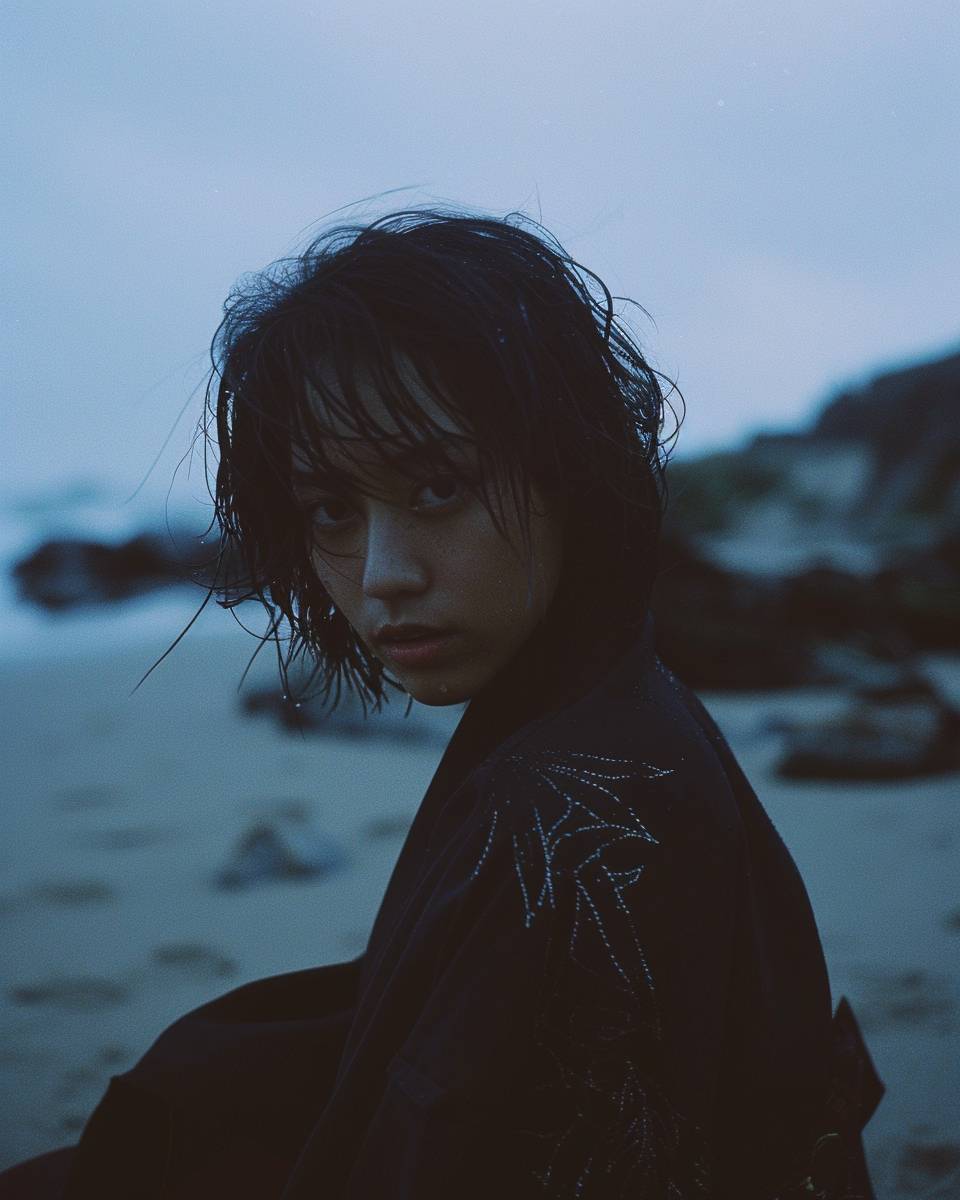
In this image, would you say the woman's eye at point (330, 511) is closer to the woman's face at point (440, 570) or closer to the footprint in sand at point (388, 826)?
the woman's face at point (440, 570)

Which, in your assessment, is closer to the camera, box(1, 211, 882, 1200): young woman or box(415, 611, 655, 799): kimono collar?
box(1, 211, 882, 1200): young woman

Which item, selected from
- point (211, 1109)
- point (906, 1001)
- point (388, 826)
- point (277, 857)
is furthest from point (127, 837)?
point (906, 1001)

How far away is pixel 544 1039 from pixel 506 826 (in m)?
0.19

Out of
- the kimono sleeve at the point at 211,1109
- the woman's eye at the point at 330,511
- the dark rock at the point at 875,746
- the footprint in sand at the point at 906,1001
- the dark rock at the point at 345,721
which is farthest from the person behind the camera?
the dark rock at the point at 345,721

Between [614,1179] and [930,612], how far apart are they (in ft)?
18.1

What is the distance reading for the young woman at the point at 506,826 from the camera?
3.30ft

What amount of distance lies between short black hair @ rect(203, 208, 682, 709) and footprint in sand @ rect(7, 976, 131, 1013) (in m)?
1.50

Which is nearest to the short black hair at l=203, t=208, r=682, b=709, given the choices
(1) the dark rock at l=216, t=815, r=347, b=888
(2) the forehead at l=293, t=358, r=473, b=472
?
Result: (2) the forehead at l=293, t=358, r=473, b=472

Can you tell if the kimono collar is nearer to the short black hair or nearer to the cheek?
the short black hair

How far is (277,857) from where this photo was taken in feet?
10.6

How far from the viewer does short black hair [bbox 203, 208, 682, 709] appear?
46.7 inches

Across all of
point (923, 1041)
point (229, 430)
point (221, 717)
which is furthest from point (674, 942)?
point (221, 717)

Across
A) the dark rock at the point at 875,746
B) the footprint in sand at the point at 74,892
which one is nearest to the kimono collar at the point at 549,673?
the footprint in sand at the point at 74,892

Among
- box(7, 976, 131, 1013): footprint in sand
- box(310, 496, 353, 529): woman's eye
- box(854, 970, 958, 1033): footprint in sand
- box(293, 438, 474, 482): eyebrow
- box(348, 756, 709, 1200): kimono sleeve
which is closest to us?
box(348, 756, 709, 1200): kimono sleeve
